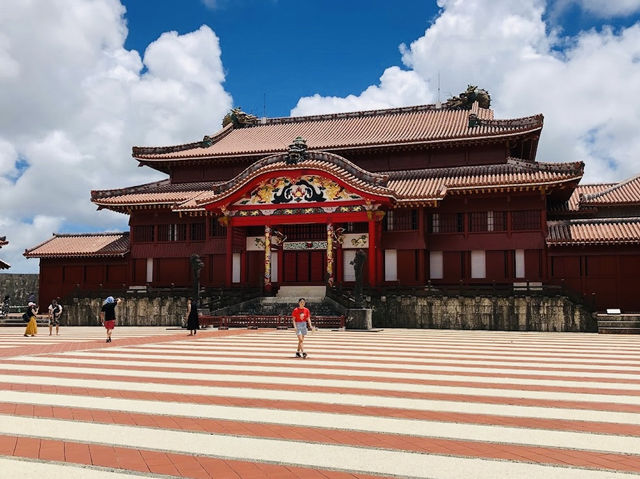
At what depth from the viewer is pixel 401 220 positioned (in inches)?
1315

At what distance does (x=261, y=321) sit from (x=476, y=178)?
14238mm

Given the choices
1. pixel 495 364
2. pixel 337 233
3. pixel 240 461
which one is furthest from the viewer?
pixel 337 233

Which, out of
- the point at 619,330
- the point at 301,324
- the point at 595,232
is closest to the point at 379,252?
the point at 595,232

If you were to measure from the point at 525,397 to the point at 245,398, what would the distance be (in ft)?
13.8

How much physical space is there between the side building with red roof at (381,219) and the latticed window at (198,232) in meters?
0.07

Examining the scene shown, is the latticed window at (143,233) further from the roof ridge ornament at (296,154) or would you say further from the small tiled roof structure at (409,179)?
the roof ridge ornament at (296,154)

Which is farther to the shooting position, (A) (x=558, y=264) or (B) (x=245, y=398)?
(A) (x=558, y=264)

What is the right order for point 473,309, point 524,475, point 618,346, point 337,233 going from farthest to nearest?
1. point 337,233
2. point 473,309
3. point 618,346
4. point 524,475

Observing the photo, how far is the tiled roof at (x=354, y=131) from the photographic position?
35469mm

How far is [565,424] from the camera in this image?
7258 millimetres

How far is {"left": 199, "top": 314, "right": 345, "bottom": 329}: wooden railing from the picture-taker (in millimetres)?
27703

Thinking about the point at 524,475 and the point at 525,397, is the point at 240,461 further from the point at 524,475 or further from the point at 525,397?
the point at 525,397

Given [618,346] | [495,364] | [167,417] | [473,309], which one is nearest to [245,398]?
[167,417]

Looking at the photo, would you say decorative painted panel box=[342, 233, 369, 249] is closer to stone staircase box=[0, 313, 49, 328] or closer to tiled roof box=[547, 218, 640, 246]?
tiled roof box=[547, 218, 640, 246]
